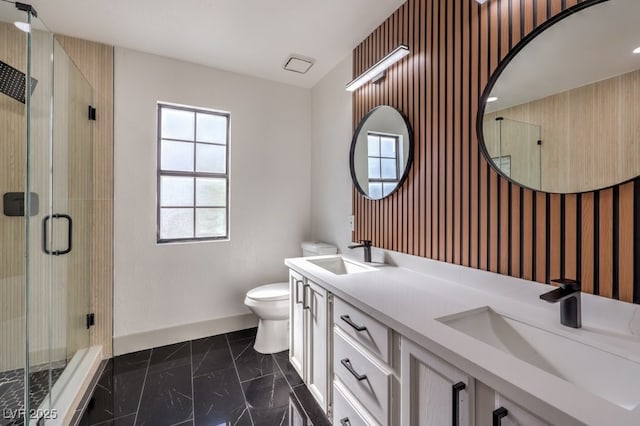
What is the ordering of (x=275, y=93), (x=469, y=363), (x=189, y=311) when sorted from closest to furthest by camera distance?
1. (x=469, y=363)
2. (x=189, y=311)
3. (x=275, y=93)

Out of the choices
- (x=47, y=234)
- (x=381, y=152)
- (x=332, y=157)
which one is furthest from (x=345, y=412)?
(x=47, y=234)

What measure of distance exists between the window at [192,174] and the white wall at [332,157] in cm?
91

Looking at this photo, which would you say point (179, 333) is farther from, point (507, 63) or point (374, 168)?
point (507, 63)

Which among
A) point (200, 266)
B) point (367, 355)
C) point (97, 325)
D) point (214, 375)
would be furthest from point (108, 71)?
point (367, 355)

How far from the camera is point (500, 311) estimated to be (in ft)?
3.35

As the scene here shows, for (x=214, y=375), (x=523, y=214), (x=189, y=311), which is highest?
(x=523, y=214)

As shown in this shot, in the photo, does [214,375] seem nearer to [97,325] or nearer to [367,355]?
[97,325]

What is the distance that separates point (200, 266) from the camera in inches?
98.9

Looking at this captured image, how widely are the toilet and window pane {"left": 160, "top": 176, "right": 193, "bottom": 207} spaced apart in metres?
1.08

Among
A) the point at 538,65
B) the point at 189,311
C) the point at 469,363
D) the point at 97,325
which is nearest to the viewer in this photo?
the point at 469,363

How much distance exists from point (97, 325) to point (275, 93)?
8.55 ft

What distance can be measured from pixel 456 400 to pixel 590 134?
99cm

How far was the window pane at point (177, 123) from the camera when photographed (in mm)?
2451

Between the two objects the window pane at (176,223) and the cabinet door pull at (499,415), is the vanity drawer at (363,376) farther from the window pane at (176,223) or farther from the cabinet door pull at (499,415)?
the window pane at (176,223)
